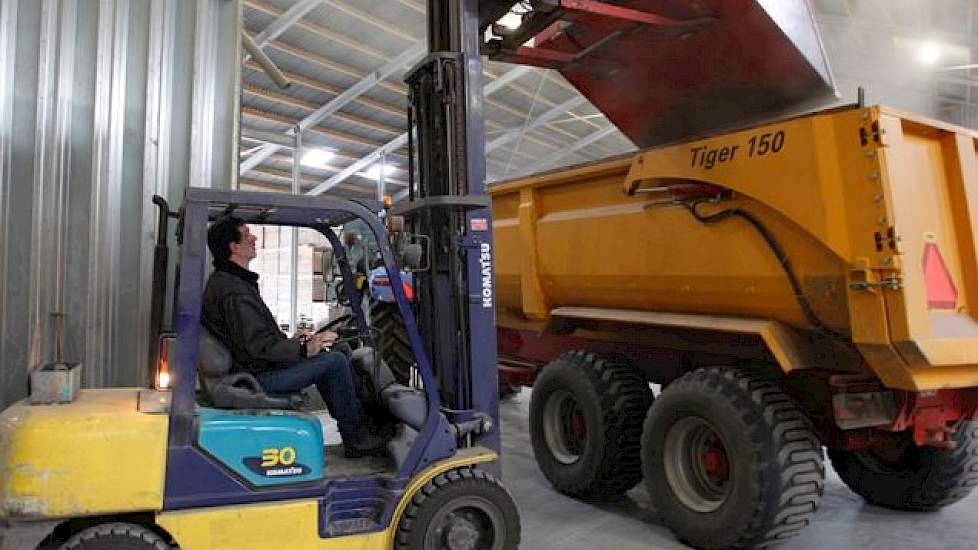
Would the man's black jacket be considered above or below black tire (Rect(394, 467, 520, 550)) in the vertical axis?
above

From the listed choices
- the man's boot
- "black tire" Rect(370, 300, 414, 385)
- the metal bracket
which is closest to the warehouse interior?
the metal bracket

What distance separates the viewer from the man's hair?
3.52m

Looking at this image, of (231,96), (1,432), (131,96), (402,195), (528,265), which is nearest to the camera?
(1,432)

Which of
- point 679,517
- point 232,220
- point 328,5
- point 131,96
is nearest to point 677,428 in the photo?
point 679,517

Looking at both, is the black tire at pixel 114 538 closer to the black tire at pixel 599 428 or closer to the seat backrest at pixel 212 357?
the seat backrest at pixel 212 357

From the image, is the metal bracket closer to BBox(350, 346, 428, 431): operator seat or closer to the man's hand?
BBox(350, 346, 428, 431): operator seat

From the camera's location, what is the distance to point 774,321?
4.04m

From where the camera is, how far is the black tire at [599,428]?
492cm

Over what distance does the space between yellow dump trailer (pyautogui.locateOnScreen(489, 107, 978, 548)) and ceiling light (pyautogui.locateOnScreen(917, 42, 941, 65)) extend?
25.7ft

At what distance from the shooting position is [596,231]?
17.0 feet

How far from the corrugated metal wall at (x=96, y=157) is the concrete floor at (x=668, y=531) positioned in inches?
112

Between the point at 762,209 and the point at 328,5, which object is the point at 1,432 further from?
the point at 328,5

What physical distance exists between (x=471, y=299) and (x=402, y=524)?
4.18 ft

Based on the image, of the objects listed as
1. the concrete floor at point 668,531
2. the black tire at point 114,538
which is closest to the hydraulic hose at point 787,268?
the concrete floor at point 668,531
